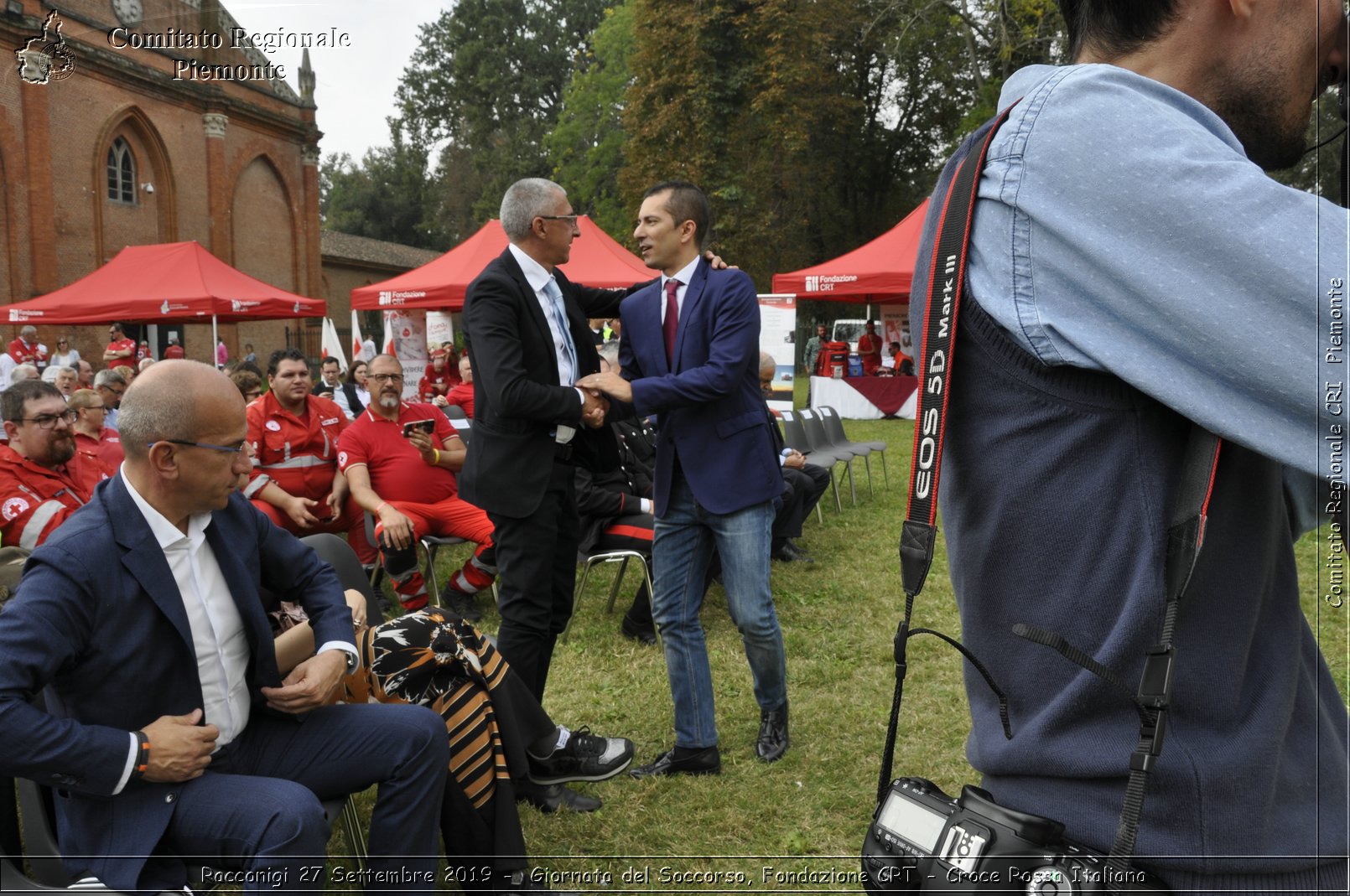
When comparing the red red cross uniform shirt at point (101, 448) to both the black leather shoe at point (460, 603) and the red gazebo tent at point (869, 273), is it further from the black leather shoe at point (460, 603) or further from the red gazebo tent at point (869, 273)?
the red gazebo tent at point (869, 273)

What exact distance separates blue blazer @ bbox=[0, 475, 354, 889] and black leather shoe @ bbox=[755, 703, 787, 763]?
2.34m

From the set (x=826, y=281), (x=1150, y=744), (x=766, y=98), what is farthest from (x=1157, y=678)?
(x=766, y=98)

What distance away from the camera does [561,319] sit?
3887 millimetres

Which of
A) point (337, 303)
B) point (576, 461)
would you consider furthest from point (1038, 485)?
point (337, 303)

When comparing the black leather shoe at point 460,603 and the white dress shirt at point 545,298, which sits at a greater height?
the white dress shirt at point 545,298

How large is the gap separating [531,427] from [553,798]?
1.45 meters

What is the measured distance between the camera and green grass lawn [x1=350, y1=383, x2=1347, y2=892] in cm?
338

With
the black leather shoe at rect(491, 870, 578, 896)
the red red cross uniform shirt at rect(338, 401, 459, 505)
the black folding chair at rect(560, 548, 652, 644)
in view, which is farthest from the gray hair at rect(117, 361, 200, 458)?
the red red cross uniform shirt at rect(338, 401, 459, 505)

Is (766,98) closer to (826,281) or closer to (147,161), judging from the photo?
(826,281)

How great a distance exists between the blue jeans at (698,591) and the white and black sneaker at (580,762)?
0.33 meters

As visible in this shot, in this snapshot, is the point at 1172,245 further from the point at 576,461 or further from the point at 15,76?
the point at 15,76

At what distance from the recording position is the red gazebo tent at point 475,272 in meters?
13.2

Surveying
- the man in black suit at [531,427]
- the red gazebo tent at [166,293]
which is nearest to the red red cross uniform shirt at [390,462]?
the man in black suit at [531,427]

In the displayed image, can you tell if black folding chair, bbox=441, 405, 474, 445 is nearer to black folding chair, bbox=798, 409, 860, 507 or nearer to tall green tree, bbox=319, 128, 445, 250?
black folding chair, bbox=798, 409, 860, 507
